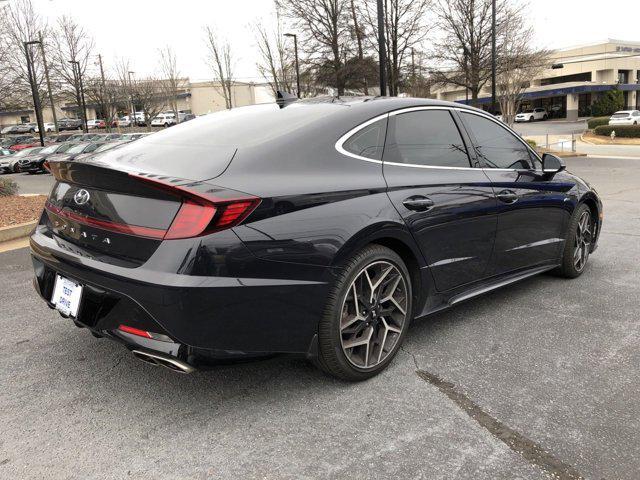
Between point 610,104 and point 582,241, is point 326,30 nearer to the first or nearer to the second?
point 582,241

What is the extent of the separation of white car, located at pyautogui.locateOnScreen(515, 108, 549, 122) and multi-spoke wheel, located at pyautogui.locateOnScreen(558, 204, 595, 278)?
67.3m

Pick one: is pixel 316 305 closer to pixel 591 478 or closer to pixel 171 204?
pixel 171 204

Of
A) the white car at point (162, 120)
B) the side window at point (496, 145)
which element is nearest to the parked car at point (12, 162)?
the side window at point (496, 145)

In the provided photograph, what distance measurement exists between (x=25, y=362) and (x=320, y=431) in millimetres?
1983

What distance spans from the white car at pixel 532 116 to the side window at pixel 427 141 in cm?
6900

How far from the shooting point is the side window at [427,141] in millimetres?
3338

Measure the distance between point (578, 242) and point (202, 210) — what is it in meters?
3.76

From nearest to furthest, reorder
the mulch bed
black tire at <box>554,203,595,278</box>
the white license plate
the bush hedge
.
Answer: the white license plate < black tire at <box>554,203,595,278</box> < the mulch bed < the bush hedge

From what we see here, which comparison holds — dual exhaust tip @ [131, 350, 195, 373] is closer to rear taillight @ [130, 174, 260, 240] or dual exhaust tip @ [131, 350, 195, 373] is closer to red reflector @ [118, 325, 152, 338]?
red reflector @ [118, 325, 152, 338]

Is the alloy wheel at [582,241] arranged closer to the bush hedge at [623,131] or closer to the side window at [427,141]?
the side window at [427,141]

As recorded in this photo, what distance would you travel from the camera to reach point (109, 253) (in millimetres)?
2650

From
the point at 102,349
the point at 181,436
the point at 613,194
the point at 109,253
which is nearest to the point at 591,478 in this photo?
the point at 181,436

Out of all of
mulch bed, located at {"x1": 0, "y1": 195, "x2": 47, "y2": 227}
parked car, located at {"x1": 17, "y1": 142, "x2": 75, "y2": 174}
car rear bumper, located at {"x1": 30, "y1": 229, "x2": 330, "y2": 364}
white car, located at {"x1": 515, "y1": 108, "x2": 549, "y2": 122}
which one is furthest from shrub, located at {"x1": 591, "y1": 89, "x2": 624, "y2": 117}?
car rear bumper, located at {"x1": 30, "y1": 229, "x2": 330, "y2": 364}

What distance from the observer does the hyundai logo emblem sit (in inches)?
111
